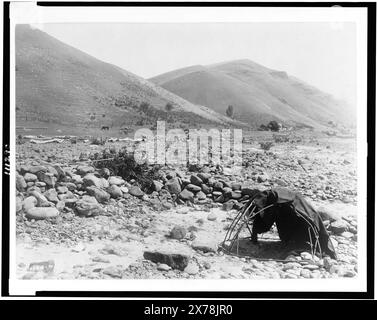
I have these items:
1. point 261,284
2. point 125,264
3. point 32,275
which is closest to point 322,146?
point 261,284

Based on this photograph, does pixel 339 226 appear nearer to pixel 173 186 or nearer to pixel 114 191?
pixel 173 186

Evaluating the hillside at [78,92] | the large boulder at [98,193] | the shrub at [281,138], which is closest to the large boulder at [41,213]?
the large boulder at [98,193]

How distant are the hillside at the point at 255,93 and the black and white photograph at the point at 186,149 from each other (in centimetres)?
1

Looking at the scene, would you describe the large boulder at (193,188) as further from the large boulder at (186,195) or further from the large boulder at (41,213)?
the large boulder at (41,213)

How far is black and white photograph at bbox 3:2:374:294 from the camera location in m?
4.29

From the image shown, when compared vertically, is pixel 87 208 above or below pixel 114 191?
below

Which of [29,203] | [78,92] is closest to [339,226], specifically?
[78,92]

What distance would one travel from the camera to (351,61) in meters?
4.34

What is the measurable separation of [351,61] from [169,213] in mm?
1966

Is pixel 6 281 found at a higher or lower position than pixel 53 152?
lower

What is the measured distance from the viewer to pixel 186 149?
14.4ft

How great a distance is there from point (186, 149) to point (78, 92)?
1015 millimetres
